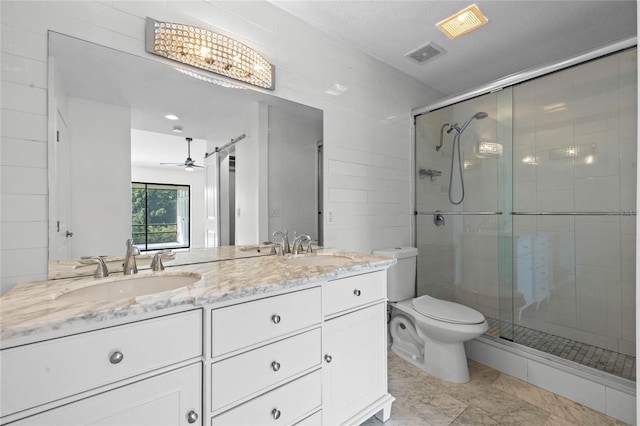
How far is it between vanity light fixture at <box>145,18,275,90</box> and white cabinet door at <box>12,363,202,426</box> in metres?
1.38

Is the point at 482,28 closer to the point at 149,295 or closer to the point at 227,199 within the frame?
the point at 227,199

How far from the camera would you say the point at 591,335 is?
2.13 m

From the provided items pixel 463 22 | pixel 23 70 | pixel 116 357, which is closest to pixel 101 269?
pixel 116 357

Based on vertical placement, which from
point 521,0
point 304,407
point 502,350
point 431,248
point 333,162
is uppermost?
point 521,0

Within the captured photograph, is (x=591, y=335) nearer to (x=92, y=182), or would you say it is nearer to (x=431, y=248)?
(x=431, y=248)

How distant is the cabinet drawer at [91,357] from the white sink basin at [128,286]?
0.84 feet

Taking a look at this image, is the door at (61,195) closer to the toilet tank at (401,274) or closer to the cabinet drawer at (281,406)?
the cabinet drawer at (281,406)

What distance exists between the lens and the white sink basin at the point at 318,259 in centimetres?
167

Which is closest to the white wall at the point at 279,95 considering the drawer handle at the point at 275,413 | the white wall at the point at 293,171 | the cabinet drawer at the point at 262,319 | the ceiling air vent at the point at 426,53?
the white wall at the point at 293,171

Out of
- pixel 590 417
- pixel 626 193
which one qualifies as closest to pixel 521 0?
pixel 626 193

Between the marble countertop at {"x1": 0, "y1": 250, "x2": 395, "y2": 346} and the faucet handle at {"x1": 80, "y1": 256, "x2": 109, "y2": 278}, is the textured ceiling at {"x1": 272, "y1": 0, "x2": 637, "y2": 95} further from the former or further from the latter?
the faucet handle at {"x1": 80, "y1": 256, "x2": 109, "y2": 278}

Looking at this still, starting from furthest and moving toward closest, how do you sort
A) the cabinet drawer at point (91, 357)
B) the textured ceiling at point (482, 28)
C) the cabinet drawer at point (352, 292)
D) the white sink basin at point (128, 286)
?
the textured ceiling at point (482, 28) < the cabinet drawer at point (352, 292) < the white sink basin at point (128, 286) < the cabinet drawer at point (91, 357)

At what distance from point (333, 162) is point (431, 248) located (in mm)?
1279

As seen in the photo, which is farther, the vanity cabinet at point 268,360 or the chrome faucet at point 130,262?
the chrome faucet at point 130,262
